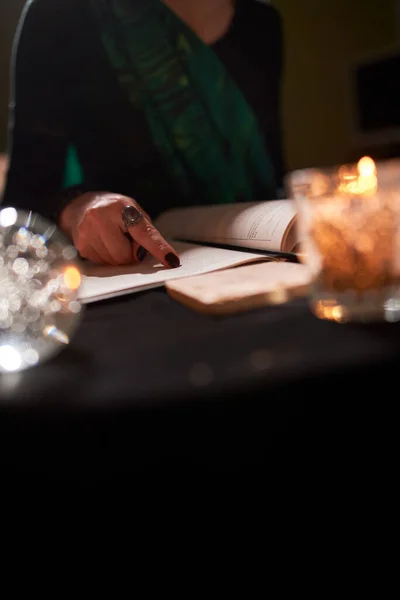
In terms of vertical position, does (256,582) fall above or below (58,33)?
below

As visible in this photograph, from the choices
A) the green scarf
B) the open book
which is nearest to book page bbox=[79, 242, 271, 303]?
the open book

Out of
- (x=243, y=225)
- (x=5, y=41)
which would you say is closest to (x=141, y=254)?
(x=243, y=225)

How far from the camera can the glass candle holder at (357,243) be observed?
0.30 meters

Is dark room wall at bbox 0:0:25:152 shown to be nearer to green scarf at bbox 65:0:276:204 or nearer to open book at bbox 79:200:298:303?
green scarf at bbox 65:0:276:204

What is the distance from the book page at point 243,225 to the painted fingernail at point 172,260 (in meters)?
0.11

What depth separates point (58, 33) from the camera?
3.03 feet

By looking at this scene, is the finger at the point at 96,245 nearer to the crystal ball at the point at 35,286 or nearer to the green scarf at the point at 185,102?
the crystal ball at the point at 35,286

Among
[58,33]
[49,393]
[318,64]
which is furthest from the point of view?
[318,64]

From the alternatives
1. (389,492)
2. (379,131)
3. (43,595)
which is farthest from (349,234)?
(379,131)

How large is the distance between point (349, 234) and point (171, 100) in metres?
0.78

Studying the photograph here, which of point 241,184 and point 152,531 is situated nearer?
point 152,531

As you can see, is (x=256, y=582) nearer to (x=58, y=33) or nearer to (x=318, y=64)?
(x=58, y=33)

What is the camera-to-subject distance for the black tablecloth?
0.22 metres

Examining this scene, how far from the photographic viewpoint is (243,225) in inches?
23.5
